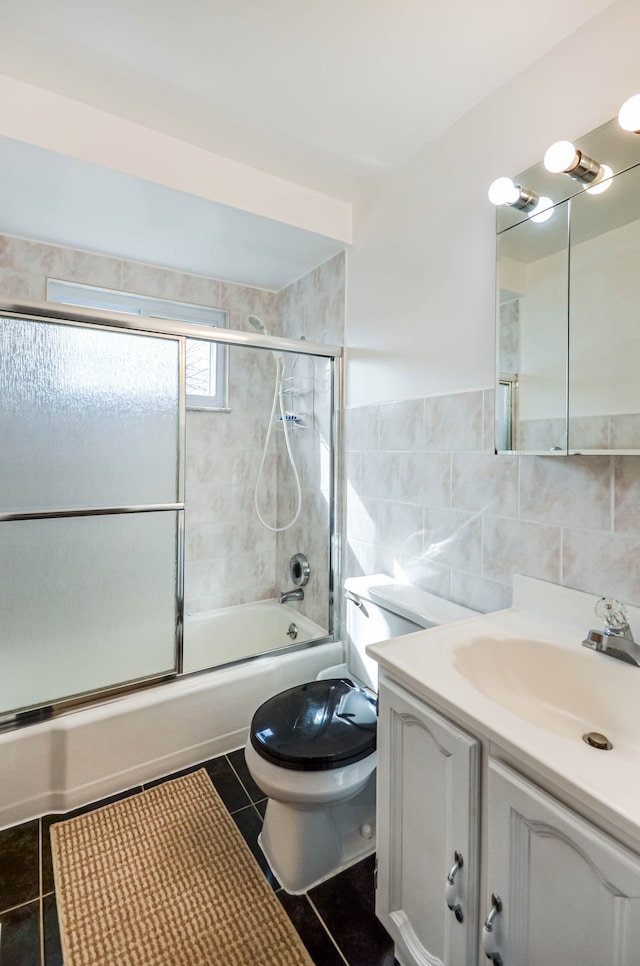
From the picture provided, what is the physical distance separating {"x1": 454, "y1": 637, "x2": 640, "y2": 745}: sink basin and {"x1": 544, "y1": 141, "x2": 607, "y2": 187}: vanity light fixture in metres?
1.16

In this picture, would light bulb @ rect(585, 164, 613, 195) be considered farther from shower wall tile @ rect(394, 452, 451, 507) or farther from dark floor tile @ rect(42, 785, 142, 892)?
dark floor tile @ rect(42, 785, 142, 892)

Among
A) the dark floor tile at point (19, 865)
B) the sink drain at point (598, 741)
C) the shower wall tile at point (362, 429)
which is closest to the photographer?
the sink drain at point (598, 741)

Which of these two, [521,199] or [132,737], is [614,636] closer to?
[521,199]

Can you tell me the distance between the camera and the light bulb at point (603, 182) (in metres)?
1.13

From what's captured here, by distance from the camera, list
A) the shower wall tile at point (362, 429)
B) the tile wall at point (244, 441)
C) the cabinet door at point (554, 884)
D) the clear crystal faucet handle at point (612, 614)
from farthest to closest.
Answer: the tile wall at point (244, 441) → the shower wall tile at point (362, 429) → the clear crystal faucet handle at point (612, 614) → the cabinet door at point (554, 884)

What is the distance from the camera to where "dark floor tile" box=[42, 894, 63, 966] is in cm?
111

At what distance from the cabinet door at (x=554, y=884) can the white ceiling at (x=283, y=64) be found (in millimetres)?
1776

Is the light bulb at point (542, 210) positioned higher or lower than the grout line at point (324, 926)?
higher

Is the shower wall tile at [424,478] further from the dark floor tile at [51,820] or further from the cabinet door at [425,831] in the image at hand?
the dark floor tile at [51,820]

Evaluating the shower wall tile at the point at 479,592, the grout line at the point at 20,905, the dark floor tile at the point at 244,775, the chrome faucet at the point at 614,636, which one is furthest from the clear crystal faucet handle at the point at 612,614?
the grout line at the point at 20,905

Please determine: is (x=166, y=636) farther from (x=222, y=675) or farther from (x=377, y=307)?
(x=377, y=307)

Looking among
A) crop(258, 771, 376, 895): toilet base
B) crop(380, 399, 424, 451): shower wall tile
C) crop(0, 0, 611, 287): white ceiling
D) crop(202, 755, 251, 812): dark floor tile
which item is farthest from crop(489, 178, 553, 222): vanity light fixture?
crop(202, 755, 251, 812): dark floor tile

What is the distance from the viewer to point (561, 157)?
3.67 ft

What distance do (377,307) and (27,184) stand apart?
55.1 inches
